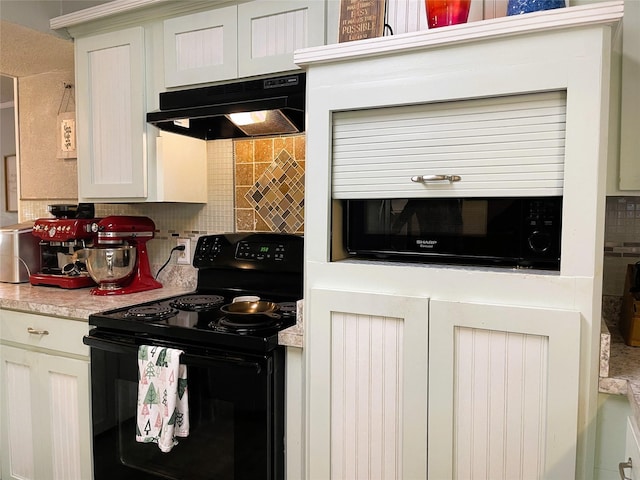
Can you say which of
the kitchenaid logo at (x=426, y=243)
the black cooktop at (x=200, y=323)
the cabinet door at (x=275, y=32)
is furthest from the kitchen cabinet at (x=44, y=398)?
the kitchenaid logo at (x=426, y=243)

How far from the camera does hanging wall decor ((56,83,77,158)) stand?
2.65m

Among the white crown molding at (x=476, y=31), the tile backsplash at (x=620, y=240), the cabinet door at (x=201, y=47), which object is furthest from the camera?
the cabinet door at (x=201, y=47)

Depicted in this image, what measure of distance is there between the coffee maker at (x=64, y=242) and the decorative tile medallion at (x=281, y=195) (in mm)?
795

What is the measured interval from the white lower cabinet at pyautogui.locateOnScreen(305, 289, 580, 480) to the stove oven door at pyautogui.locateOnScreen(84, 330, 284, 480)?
0.14 m

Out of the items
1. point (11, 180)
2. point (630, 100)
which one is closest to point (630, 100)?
point (630, 100)

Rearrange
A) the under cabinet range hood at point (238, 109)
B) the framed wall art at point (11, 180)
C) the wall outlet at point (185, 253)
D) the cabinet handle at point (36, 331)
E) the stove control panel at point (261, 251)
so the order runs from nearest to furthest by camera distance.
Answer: the under cabinet range hood at point (238, 109) < the cabinet handle at point (36, 331) < the stove control panel at point (261, 251) < the wall outlet at point (185, 253) < the framed wall art at point (11, 180)

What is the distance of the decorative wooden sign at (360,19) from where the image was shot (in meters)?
1.39

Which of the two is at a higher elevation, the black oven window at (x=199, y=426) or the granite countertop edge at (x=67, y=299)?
the granite countertop edge at (x=67, y=299)

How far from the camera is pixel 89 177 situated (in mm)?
2189

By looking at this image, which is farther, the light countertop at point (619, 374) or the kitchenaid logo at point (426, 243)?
the kitchenaid logo at point (426, 243)

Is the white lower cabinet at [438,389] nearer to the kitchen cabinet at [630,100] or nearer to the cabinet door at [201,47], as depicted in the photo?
the kitchen cabinet at [630,100]

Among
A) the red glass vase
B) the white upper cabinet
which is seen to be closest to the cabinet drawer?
the red glass vase

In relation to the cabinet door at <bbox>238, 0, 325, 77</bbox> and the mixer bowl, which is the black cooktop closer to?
the mixer bowl

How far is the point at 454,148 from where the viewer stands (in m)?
1.24
